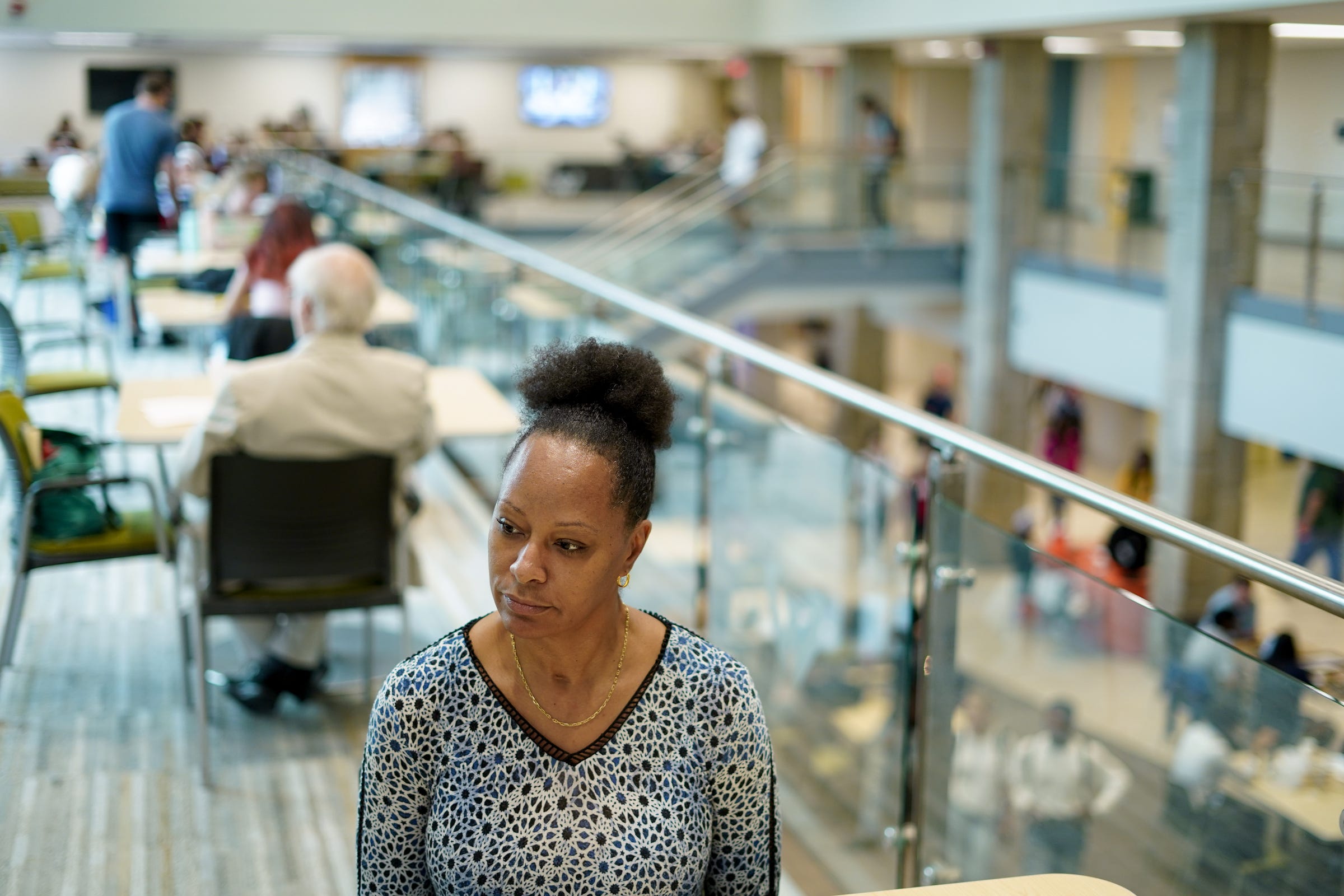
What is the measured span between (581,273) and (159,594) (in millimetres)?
1725

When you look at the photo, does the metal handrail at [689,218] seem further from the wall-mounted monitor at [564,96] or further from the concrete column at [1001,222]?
the wall-mounted monitor at [564,96]

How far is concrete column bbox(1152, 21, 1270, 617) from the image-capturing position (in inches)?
411

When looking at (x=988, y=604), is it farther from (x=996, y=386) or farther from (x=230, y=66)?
(x=230, y=66)

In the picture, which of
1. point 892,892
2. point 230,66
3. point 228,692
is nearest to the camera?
point 892,892

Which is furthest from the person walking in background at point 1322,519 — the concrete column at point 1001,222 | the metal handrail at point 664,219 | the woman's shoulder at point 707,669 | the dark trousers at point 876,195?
the woman's shoulder at point 707,669

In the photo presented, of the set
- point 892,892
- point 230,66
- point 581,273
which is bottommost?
point 892,892

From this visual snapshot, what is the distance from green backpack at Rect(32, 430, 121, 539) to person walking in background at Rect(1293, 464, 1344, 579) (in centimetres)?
837

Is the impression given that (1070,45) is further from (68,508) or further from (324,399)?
(68,508)

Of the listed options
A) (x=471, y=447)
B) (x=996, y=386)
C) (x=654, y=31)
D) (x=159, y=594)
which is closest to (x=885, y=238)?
(x=996, y=386)

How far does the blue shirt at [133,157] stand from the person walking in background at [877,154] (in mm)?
7538

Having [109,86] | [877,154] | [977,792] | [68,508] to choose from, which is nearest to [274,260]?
[68,508]

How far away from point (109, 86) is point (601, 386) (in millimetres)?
20624

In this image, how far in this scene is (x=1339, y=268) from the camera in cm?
923

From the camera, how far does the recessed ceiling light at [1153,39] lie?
13023 millimetres
